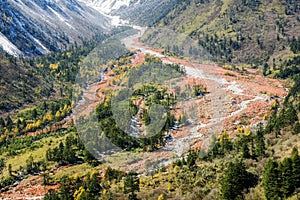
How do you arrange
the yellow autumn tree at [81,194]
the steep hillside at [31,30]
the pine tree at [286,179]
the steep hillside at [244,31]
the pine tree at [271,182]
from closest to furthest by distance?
the pine tree at [271,182], the pine tree at [286,179], the yellow autumn tree at [81,194], the steep hillside at [244,31], the steep hillside at [31,30]

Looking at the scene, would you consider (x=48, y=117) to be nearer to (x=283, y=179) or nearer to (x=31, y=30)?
(x=283, y=179)

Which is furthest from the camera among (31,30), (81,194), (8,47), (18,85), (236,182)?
(31,30)

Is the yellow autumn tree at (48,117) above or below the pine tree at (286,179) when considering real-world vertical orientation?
below

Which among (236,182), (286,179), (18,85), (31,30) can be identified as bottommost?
(236,182)

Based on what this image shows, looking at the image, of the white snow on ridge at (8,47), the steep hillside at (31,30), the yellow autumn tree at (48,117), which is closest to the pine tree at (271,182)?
the yellow autumn tree at (48,117)

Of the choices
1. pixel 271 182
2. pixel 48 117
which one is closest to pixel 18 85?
pixel 48 117

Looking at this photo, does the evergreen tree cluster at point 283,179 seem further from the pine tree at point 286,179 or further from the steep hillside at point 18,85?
the steep hillside at point 18,85

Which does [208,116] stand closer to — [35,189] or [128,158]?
[128,158]
